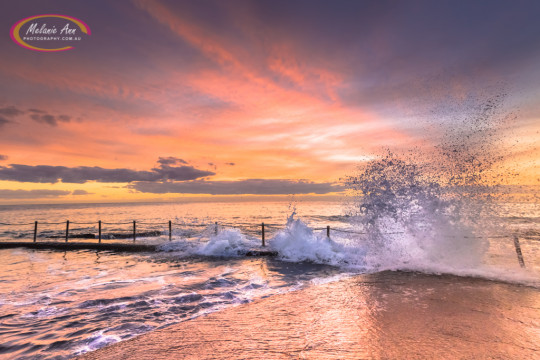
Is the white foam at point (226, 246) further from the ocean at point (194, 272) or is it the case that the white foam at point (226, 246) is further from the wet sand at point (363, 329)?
the wet sand at point (363, 329)

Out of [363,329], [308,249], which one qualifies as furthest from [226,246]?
[363,329]

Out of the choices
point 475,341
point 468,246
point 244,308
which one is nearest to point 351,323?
point 475,341

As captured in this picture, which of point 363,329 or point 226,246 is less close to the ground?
point 363,329

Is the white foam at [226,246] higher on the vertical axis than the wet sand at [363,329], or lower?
lower

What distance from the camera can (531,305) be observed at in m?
5.84

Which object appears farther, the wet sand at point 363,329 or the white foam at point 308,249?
the white foam at point 308,249

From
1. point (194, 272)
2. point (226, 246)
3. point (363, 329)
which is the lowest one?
point (194, 272)

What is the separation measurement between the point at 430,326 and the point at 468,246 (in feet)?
26.1

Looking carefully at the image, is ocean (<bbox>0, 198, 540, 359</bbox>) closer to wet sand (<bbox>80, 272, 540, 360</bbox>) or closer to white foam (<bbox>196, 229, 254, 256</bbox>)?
white foam (<bbox>196, 229, 254, 256</bbox>)

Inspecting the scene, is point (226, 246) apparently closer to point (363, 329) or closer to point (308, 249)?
point (308, 249)

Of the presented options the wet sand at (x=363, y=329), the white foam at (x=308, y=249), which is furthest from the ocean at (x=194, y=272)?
the wet sand at (x=363, y=329)

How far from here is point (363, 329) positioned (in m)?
4.79

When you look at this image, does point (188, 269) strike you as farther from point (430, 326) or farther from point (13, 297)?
point (430, 326)

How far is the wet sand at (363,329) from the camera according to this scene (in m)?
4.03
